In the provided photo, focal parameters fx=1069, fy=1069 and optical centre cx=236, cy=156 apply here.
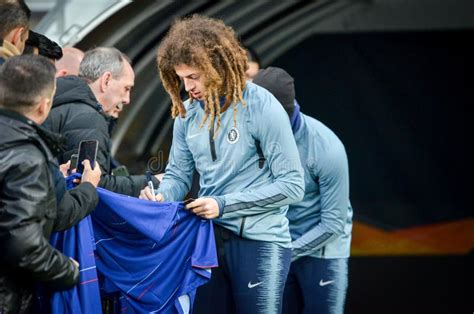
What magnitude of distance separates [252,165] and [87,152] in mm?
525

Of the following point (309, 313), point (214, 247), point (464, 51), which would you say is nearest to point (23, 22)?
point (214, 247)

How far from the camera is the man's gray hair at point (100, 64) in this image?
4.04 metres

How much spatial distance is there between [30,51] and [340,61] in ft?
7.75

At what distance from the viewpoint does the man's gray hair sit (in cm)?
404

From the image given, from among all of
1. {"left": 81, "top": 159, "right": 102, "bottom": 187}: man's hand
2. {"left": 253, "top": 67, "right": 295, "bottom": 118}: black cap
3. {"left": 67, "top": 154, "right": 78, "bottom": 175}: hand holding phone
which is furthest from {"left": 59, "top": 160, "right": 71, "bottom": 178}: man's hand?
{"left": 253, "top": 67, "right": 295, "bottom": 118}: black cap

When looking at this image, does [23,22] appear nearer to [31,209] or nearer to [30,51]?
[30,51]

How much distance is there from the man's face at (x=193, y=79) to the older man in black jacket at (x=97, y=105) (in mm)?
454

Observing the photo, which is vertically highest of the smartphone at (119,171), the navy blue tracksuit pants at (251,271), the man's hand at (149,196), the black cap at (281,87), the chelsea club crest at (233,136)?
the black cap at (281,87)

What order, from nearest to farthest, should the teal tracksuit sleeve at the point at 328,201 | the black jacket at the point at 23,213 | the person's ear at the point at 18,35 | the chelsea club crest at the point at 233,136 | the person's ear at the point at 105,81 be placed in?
1. the black jacket at the point at 23,213
2. the chelsea club crest at the point at 233,136
3. the person's ear at the point at 18,35
4. the teal tracksuit sleeve at the point at 328,201
5. the person's ear at the point at 105,81

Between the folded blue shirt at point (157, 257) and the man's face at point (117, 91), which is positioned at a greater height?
the man's face at point (117, 91)

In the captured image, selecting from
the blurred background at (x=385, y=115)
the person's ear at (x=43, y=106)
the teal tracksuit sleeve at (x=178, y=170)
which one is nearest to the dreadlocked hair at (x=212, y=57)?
the teal tracksuit sleeve at (x=178, y=170)

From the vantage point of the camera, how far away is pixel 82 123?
369cm

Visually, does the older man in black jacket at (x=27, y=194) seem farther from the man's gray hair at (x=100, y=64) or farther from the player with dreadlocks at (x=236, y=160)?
the man's gray hair at (x=100, y=64)

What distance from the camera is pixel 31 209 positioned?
2.86 metres
